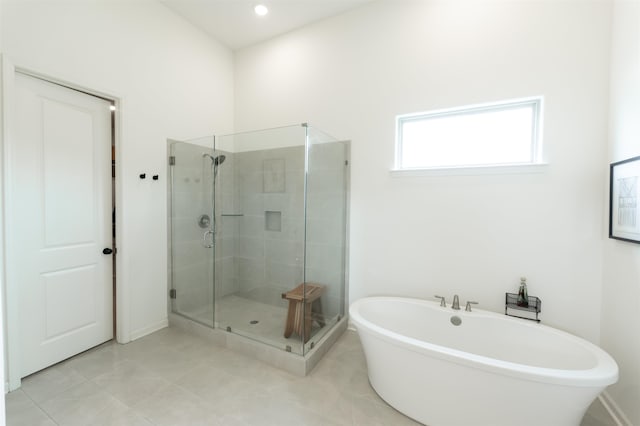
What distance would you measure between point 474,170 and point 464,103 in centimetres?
60

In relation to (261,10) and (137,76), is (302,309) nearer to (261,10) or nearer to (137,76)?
(137,76)

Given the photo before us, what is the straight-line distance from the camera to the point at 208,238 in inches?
121

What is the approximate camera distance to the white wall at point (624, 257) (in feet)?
5.66

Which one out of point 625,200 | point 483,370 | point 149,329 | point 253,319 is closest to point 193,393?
point 253,319

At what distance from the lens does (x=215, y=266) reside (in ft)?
10.0

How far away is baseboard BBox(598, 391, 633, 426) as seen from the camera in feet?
5.73

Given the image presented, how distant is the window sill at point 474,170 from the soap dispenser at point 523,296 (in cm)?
89

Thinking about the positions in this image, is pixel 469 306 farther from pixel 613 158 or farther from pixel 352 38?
pixel 352 38

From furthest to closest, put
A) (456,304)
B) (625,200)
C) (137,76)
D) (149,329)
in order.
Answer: (149,329) < (137,76) < (456,304) < (625,200)

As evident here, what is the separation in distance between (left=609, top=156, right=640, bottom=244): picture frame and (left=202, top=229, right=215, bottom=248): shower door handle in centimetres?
336

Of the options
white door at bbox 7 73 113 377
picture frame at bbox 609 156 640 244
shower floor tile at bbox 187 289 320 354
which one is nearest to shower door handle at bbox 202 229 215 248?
shower floor tile at bbox 187 289 320 354

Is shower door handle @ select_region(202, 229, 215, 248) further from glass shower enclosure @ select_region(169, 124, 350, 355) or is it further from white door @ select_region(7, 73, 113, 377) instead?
white door @ select_region(7, 73, 113, 377)

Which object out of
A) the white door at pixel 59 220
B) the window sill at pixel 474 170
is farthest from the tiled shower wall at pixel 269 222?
the white door at pixel 59 220

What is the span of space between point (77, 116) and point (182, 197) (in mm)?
1100
